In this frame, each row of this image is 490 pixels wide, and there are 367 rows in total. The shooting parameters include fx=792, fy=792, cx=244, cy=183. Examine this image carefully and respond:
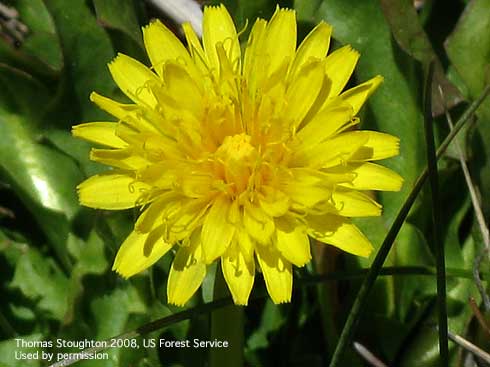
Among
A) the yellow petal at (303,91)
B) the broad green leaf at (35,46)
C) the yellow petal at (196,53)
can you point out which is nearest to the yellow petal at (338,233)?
the yellow petal at (303,91)

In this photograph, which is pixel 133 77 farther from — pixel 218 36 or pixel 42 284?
pixel 42 284

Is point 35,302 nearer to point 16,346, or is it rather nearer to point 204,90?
point 16,346

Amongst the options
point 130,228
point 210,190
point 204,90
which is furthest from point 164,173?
point 130,228

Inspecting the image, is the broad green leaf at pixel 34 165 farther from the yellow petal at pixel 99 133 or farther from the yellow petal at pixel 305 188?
the yellow petal at pixel 305 188

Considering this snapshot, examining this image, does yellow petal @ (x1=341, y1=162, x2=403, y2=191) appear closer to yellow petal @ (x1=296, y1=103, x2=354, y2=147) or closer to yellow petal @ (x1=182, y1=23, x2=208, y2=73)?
yellow petal @ (x1=296, y1=103, x2=354, y2=147)

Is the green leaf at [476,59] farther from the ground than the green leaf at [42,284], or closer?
farther from the ground

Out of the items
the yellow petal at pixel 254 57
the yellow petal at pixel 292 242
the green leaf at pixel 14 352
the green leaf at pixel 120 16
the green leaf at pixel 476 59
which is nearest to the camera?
the yellow petal at pixel 292 242
